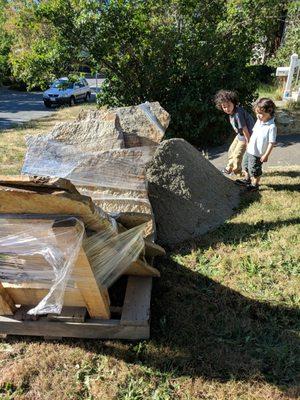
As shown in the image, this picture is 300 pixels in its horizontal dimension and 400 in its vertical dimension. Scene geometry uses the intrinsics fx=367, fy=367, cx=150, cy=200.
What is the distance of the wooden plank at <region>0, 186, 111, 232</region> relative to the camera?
174cm

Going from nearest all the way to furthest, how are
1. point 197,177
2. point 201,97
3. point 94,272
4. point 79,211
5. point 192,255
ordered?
point 79,211
point 94,272
point 192,255
point 197,177
point 201,97

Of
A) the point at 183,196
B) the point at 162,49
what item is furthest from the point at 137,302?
the point at 162,49

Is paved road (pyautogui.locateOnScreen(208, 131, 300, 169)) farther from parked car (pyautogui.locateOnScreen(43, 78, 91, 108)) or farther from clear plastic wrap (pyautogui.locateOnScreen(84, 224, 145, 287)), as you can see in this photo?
parked car (pyautogui.locateOnScreen(43, 78, 91, 108))

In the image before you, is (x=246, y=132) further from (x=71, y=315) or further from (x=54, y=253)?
(x=54, y=253)

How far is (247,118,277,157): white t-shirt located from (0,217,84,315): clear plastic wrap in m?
2.91

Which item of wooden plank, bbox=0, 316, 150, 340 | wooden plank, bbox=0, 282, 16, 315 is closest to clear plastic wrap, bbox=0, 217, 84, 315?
wooden plank, bbox=0, 282, 16, 315

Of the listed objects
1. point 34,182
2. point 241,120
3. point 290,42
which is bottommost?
point 241,120

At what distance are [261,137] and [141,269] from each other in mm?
2272

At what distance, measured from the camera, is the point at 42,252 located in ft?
7.01

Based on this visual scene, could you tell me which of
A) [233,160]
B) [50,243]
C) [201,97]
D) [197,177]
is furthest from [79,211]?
[201,97]

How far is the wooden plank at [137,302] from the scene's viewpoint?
Answer: 8.37 feet

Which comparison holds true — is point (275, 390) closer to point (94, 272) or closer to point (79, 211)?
point (94, 272)

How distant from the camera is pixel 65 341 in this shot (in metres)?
2.67

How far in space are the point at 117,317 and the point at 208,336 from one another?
2.21 feet
